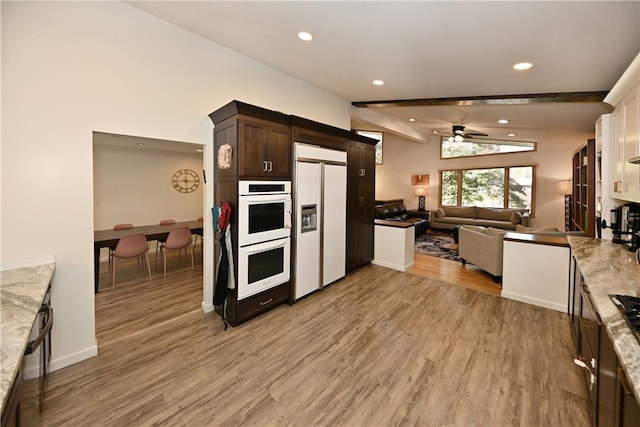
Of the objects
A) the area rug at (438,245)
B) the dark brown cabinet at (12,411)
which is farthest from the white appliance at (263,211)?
the area rug at (438,245)

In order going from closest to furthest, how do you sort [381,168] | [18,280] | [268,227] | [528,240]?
[18,280] → [268,227] → [528,240] → [381,168]

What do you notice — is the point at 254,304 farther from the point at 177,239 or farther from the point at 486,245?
the point at 486,245

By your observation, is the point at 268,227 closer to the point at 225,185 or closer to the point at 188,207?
the point at 225,185

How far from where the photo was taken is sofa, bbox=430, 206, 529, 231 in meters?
7.32

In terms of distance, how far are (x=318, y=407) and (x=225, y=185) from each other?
2242 mm

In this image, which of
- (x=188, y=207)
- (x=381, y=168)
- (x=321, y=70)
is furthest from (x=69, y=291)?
(x=381, y=168)

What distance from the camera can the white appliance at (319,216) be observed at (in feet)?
11.4

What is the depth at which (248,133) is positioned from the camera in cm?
284

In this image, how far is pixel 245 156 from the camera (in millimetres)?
2814

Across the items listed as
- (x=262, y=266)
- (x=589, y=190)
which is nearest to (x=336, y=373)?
(x=262, y=266)

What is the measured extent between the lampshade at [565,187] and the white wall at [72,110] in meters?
9.00

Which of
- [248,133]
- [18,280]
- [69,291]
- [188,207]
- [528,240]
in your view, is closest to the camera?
[18,280]

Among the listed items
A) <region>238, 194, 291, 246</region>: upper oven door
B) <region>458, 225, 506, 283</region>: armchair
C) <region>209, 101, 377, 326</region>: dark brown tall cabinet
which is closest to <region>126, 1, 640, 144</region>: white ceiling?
<region>209, 101, 377, 326</region>: dark brown tall cabinet

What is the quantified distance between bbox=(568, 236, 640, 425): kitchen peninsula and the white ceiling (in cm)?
180
